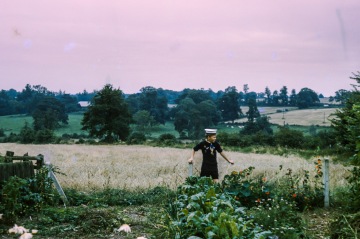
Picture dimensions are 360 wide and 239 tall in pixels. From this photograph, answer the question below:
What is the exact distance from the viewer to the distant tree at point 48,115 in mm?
80875

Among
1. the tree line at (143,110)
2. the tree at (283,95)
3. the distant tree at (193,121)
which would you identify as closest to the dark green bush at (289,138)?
the tree line at (143,110)

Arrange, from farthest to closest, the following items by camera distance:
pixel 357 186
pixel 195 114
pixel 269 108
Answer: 1. pixel 269 108
2. pixel 195 114
3. pixel 357 186

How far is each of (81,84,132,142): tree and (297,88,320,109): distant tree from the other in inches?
2926

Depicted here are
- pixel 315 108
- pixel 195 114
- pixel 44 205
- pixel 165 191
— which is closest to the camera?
pixel 44 205

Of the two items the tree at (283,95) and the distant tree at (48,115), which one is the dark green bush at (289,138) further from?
the tree at (283,95)

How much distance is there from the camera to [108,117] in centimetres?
6156

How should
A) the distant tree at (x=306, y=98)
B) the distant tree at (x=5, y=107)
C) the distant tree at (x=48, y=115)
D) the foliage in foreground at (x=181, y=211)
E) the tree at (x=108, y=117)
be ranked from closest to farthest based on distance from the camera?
the foliage in foreground at (x=181, y=211)
the tree at (x=108, y=117)
the distant tree at (x=48, y=115)
the distant tree at (x=5, y=107)
the distant tree at (x=306, y=98)

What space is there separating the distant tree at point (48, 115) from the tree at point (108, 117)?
1652 cm

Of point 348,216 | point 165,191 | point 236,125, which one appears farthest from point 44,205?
point 236,125

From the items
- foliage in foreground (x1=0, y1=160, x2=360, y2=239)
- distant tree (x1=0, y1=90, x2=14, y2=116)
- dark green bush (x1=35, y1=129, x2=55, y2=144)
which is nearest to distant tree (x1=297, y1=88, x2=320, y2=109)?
A: distant tree (x1=0, y1=90, x2=14, y2=116)

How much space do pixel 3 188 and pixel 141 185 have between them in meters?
5.12

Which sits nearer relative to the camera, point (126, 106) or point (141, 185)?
point (141, 185)

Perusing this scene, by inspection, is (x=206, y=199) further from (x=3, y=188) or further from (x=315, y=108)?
(x=315, y=108)

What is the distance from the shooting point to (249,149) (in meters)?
42.9
